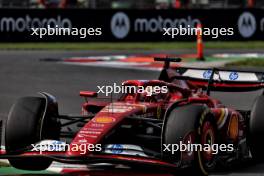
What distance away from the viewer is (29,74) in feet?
67.2

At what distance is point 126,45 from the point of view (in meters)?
30.0

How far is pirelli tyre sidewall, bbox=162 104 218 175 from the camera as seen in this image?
327 inches

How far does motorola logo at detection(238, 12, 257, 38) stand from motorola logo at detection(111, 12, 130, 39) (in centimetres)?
387

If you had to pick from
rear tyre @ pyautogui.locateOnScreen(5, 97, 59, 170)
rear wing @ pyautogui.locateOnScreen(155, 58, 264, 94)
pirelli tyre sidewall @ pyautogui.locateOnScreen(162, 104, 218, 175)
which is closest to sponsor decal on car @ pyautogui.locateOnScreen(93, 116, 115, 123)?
pirelli tyre sidewall @ pyautogui.locateOnScreen(162, 104, 218, 175)

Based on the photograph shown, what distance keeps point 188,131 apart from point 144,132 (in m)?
0.86

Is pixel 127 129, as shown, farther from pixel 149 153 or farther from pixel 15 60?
pixel 15 60

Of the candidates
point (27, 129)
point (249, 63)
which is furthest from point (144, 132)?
point (249, 63)

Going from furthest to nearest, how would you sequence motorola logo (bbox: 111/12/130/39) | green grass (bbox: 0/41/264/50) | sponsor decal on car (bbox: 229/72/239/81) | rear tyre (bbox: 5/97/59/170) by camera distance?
motorola logo (bbox: 111/12/130/39), green grass (bbox: 0/41/264/50), sponsor decal on car (bbox: 229/72/239/81), rear tyre (bbox: 5/97/59/170)

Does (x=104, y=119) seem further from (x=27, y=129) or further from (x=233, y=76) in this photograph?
(x=233, y=76)

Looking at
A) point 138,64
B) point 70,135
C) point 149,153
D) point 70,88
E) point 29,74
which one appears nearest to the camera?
point 149,153

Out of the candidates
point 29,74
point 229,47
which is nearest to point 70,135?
point 29,74

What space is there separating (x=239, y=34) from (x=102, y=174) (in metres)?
22.7

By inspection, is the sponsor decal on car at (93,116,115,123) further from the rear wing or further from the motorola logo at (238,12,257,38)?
the motorola logo at (238,12,257,38)

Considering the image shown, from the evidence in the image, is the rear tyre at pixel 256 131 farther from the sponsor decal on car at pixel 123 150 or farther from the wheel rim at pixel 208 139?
the sponsor decal on car at pixel 123 150
